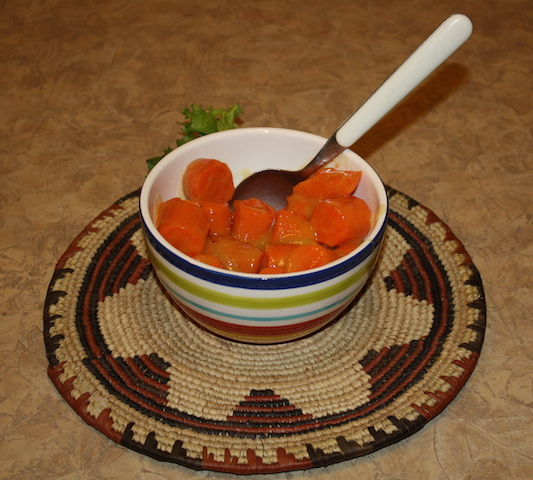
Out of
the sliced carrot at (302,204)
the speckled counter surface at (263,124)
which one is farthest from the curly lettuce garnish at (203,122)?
the sliced carrot at (302,204)

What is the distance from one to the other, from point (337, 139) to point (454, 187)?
1.70ft

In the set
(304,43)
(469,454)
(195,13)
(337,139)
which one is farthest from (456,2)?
(469,454)

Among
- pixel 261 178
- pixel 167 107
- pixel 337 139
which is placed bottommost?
pixel 167 107

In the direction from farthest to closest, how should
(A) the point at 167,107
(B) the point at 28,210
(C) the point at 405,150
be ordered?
1. (A) the point at 167,107
2. (C) the point at 405,150
3. (B) the point at 28,210

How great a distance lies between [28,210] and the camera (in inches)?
54.7

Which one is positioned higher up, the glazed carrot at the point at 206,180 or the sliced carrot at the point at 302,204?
the glazed carrot at the point at 206,180

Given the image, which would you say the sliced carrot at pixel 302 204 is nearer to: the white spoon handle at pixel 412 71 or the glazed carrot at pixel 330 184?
the glazed carrot at pixel 330 184

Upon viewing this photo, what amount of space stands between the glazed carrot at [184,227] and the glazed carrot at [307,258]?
140mm

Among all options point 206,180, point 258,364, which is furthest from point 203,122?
point 258,364

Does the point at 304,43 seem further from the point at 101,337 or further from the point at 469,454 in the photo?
the point at 469,454

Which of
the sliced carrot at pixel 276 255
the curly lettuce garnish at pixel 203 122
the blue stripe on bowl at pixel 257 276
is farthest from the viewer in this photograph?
the curly lettuce garnish at pixel 203 122

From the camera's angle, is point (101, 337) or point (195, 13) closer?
point (101, 337)

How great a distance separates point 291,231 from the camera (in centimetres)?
104

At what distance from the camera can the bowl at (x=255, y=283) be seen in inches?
34.4
